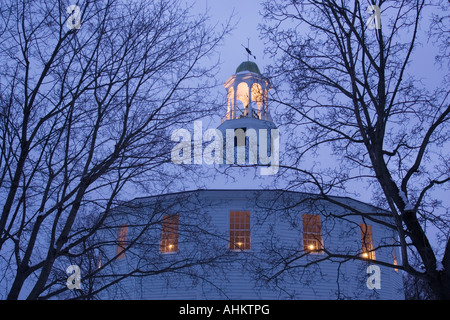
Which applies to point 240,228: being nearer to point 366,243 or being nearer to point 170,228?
point 366,243

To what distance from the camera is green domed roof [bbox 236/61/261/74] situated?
2853cm

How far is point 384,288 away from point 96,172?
61.0 ft

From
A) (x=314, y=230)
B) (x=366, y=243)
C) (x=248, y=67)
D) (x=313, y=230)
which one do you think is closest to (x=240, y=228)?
(x=313, y=230)

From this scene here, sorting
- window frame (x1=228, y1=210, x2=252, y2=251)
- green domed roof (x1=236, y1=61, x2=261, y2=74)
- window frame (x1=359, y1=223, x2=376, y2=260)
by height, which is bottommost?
window frame (x1=359, y1=223, x2=376, y2=260)

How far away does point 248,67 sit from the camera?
2864 centimetres

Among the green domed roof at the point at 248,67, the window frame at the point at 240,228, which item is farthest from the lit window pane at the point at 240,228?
the green domed roof at the point at 248,67

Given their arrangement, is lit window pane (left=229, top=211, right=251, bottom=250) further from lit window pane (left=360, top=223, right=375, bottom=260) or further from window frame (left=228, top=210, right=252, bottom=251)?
lit window pane (left=360, top=223, right=375, bottom=260)

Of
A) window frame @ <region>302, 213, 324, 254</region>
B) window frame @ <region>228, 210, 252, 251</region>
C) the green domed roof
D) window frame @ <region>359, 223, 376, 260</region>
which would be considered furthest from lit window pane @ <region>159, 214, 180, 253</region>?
the green domed roof

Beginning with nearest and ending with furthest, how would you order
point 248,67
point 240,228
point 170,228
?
point 170,228 → point 240,228 → point 248,67

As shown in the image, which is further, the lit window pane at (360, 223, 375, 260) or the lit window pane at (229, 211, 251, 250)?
the lit window pane at (229, 211, 251, 250)

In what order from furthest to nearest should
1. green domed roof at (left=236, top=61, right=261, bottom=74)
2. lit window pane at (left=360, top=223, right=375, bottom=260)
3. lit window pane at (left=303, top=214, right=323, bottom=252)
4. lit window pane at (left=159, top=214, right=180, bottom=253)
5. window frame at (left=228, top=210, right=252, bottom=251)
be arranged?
1. green domed roof at (left=236, top=61, right=261, bottom=74)
2. window frame at (left=228, top=210, right=252, bottom=251)
3. lit window pane at (left=303, top=214, right=323, bottom=252)
4. lit window pane at (left=360, top=223, right=375, bottom=260)
5. lit window pane at (left=159, top=214, right=180, bottom=253)

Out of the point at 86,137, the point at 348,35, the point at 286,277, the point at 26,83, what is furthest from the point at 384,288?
the point at 26,83

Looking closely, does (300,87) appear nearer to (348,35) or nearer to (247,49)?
(348,35)

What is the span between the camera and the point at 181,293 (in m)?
20.1
